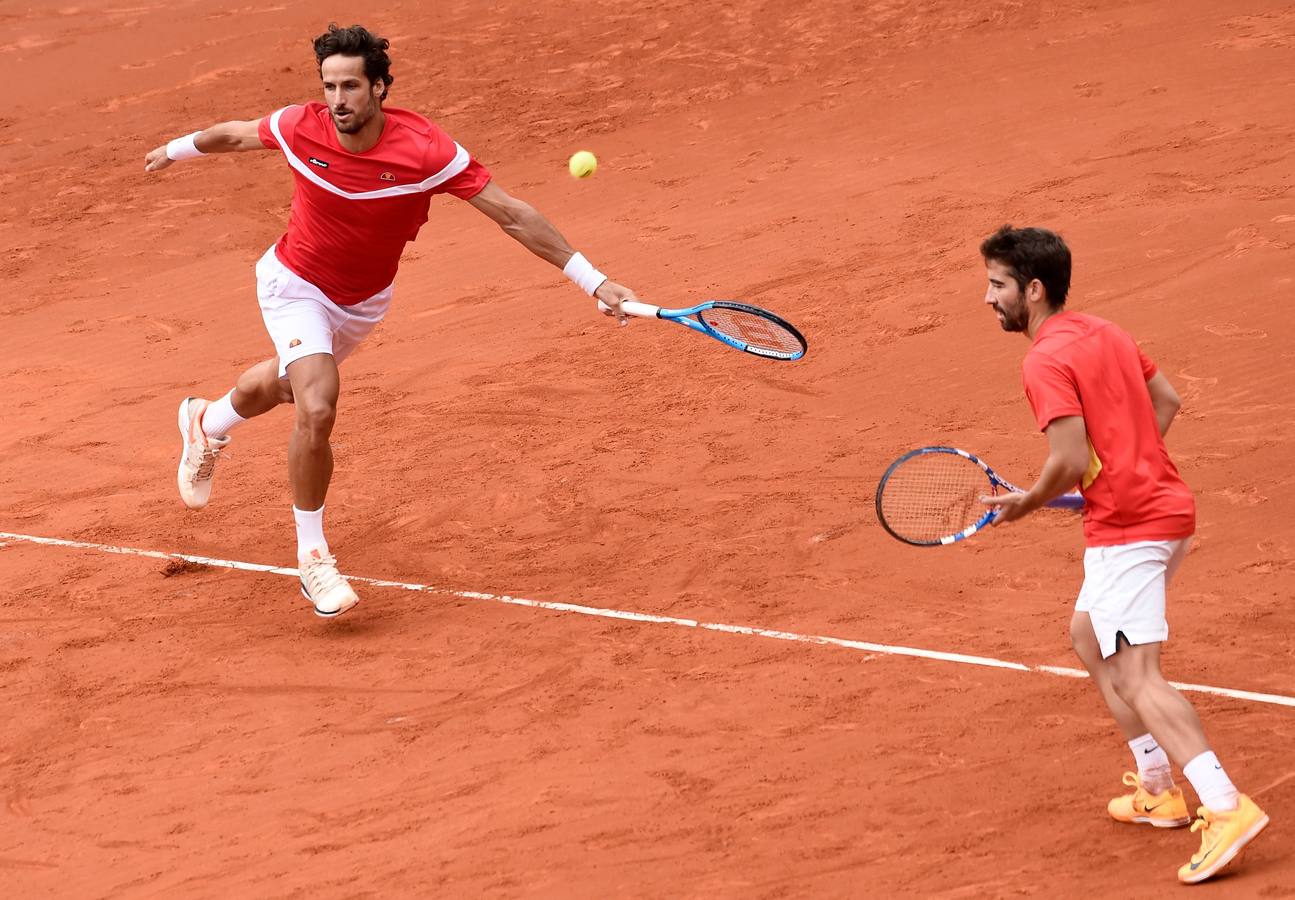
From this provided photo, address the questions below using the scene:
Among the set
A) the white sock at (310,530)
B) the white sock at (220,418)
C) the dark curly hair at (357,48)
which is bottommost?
the white sock at (310,530)

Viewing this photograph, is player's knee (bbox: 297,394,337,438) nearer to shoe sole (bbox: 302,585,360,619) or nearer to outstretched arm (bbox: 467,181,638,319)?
shoe sole (bbox: 302,585,360,619)

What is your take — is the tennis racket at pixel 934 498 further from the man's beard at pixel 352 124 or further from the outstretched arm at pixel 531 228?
the man's beard at pixel 352 124

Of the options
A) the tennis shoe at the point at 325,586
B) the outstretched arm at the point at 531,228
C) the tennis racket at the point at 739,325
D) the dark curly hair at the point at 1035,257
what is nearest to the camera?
the dark curly hair at the point at 1035,257

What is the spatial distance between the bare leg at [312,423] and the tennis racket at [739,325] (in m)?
1.19

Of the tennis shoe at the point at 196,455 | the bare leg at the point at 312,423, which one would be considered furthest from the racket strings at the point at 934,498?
the tennis shoe at the point at 196,455

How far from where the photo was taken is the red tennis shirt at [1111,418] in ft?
13.6

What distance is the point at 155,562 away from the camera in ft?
24.1

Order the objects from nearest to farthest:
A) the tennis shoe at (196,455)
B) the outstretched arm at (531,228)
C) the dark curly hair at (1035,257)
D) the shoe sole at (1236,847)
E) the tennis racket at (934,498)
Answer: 1. the shoe sole at (1236,847)
2. the dark curly hair at (1035,257)
3. the tennis racket at (934,498)
4. the outstretched arm at (531,228)
5. the tennis shoe at (196,455)

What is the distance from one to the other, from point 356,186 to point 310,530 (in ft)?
4.78

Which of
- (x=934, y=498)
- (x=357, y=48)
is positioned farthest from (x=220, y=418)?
(x=934, y=498)

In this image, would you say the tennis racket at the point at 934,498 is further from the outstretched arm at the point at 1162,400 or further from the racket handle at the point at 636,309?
the racket handle at the point at 636,309

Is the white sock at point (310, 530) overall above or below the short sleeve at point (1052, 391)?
below

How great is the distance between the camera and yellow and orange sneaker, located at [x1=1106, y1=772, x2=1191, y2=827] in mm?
4398

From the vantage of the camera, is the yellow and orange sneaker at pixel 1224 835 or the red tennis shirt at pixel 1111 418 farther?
the red tennis shirt at pixel 1111 418
